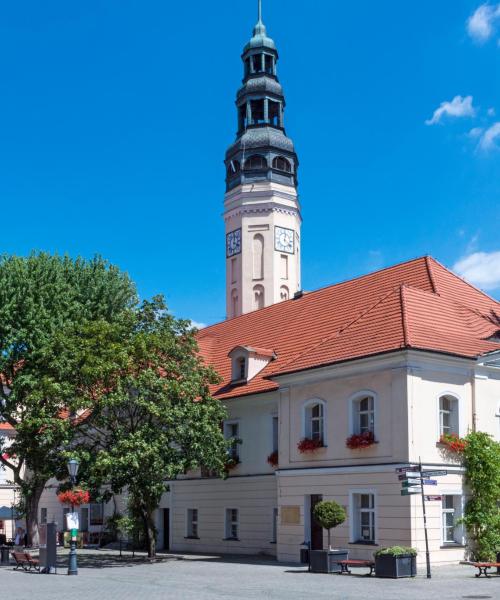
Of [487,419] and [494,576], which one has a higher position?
[487,419]

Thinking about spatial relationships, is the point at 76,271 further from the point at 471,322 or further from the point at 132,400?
the point at 471,322

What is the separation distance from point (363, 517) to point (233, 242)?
47.0 metres

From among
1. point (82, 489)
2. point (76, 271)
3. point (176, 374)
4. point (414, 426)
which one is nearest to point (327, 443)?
point (414, 426)

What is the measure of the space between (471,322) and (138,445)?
12.1 metres

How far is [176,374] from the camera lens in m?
30.9

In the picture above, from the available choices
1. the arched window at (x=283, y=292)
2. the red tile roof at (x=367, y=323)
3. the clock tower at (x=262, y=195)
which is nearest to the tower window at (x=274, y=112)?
the clock tower at (x=262, y=195)

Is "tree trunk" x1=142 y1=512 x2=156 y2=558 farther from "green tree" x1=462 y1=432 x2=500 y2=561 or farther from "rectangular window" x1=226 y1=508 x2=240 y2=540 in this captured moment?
"green tree" x1=462 y1=432 x2=500 y2=561

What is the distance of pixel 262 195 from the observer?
70.8 metres

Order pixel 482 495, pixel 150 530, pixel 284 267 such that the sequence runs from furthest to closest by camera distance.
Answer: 1. pixel 284 267
2. pixel 150 530
3. pixel 482 495

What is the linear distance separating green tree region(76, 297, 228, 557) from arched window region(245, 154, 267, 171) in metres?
41.0

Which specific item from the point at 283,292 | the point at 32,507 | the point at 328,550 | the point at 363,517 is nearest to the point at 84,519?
the point at 32,507

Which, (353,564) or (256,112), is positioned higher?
(256,112)

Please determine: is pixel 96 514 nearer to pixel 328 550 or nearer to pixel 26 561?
pixel 26 561

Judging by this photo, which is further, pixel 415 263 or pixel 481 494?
pixel 415 263
